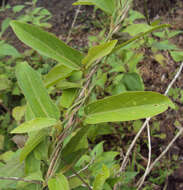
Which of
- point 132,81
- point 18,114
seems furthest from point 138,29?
point 18,114

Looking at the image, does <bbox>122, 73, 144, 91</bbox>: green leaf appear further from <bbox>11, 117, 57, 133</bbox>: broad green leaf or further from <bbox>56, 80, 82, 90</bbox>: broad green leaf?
<bbox>11, 117, 57, 133</bbox>: broad green leaf

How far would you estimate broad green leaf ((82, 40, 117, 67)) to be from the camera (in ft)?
1.51

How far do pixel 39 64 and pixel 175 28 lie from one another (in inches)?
55.4

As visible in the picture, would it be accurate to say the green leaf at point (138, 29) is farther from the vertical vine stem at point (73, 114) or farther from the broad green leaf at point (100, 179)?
the broad green leaf at point (100, 179)

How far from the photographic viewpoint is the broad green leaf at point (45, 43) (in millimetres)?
490

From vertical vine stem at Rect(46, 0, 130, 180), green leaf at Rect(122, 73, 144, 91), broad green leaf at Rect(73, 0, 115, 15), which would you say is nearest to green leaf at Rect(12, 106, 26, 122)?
green leaf at Rect(122, 73, 144, 91)

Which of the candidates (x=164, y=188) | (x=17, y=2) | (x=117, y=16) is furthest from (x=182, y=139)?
(x=17, y=2)

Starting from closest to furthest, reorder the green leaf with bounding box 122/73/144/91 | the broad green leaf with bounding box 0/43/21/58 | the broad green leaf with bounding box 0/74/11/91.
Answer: the green leaf with bounding box 122/73/144/91, the broad green leaf with bounding box 0/43/21/58, the broad green leaf with bounding box 0/74/11/91

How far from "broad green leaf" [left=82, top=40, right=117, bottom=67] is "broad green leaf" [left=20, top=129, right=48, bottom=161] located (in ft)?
0.63

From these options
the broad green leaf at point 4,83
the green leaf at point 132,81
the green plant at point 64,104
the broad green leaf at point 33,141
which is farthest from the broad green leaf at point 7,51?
the broad green leaf at point 33,141

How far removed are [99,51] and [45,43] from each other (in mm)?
124

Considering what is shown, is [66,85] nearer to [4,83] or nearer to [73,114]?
[73,114]

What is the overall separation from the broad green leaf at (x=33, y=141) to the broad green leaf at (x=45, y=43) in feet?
0.56

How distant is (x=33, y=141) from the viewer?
503mm
